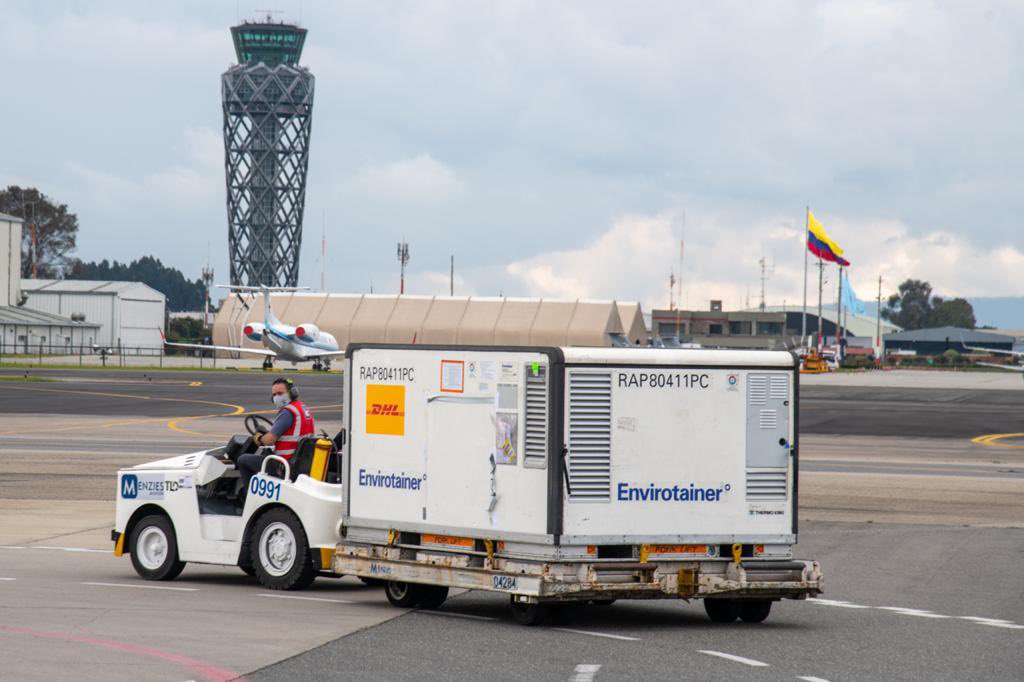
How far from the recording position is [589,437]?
1333 centimetres

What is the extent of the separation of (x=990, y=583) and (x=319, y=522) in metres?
7.99

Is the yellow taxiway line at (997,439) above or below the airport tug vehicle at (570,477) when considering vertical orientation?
below

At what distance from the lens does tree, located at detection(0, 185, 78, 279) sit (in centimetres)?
18900

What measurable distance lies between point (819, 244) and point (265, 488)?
110 m

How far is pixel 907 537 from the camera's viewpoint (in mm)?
21594

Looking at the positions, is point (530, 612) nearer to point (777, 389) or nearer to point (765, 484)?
point (765, 484)

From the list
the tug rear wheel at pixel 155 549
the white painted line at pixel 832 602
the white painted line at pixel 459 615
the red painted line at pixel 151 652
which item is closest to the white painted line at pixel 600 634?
the white painted line at pixel 459 615

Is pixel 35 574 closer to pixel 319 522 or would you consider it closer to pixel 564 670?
pixel 319 522

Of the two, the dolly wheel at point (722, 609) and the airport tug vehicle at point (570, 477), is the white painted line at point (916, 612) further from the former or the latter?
the dolly wheel at point (722, 609)

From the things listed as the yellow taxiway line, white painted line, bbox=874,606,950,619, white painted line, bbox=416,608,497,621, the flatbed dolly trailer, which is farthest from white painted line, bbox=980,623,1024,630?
the yellow taxiway line

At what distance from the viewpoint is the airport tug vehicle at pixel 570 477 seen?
13.2 m

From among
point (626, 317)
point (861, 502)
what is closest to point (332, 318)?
point (626, 317)

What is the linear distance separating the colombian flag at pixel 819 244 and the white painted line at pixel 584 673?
11189cm

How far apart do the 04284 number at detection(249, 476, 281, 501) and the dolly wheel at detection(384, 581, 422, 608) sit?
1569mm
